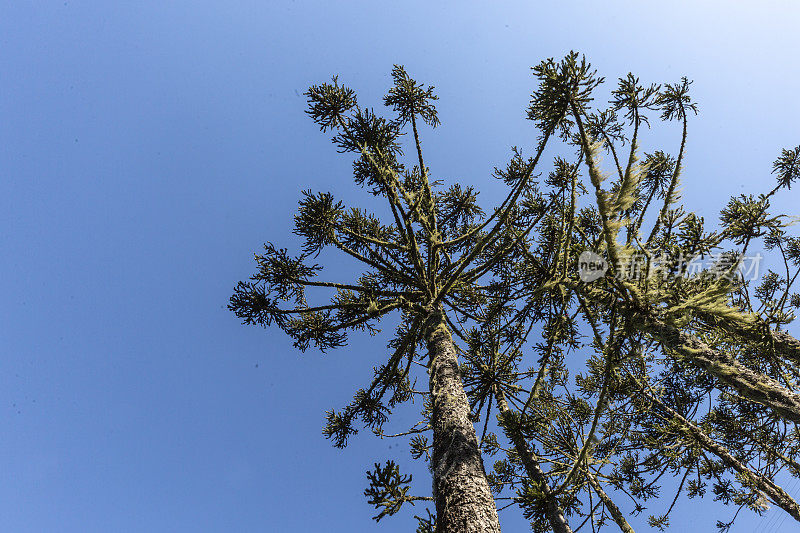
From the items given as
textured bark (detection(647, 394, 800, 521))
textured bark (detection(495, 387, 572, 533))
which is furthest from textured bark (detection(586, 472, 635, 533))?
Answer: textured bark (detection(647, 394, 800, 521))

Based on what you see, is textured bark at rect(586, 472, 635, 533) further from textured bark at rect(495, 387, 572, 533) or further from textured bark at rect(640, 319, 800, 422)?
textured bark at rect(640, 319, 800, 422)

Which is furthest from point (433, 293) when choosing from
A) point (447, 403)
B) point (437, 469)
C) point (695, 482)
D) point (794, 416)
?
point (695, 482)

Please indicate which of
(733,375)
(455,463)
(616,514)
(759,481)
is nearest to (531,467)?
(616,514)

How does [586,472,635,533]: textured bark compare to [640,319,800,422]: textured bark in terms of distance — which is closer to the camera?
[640,319,800,422]: textured bark

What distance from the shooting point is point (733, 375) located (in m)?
3.70

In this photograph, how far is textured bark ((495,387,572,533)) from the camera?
3.68 m

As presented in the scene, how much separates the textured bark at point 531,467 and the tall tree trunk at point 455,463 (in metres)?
0.40

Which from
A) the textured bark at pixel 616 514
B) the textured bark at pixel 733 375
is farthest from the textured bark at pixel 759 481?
the textured bark at pixel 733 375

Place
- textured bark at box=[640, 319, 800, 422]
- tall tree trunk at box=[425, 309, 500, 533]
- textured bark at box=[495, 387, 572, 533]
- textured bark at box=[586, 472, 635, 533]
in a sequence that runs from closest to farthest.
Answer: tall tree trunk at box=[425, 309, 500, 533] → textured bark at box=[640, 319, 800, 422] → textured bark at box=[495, 387, 572, 533] → textured bark at box=[586, 472, 635, 533]

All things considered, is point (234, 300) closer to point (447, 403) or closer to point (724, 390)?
point (447, 403)

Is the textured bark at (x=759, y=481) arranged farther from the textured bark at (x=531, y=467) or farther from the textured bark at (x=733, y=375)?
the textured bark at (x=733, y=375)

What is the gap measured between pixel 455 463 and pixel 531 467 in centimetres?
436

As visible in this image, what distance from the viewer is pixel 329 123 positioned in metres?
5.72

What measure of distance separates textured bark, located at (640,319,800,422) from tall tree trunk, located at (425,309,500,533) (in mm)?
2255
